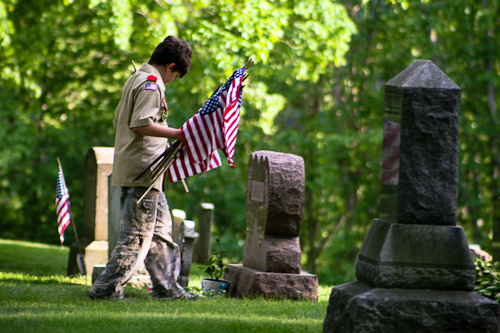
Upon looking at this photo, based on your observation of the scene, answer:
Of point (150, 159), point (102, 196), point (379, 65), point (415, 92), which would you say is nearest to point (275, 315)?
point (150, 159)

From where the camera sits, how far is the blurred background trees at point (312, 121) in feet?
43.8

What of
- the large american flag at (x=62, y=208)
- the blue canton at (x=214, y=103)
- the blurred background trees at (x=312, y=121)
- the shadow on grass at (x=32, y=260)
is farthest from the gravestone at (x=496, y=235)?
the shadow on grass at (x=32, y=260)

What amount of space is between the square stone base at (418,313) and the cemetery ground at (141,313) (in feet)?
1.94

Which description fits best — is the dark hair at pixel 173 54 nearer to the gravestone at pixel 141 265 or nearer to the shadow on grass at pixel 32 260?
the gravestone at pixel 141 265

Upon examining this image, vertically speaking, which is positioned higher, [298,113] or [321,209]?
[298,113]

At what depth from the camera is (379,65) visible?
16281 mm

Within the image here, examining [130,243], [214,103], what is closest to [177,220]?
[130,243]

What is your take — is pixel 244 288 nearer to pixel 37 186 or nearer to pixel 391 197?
pixel 391 197

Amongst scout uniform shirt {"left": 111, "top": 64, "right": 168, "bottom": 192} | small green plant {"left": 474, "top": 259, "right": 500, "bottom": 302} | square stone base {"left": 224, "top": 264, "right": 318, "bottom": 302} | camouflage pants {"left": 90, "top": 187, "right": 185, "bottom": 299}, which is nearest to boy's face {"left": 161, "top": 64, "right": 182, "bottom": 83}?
scout uniform shirt {"left": 111, "top": 64, "right": 168, "bottom": 192}

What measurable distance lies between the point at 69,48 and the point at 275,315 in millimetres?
11675

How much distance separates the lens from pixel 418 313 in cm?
365

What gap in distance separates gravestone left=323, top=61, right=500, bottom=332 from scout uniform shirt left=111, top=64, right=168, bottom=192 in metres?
1.99

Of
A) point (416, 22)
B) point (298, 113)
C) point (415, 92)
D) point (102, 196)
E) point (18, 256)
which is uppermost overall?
point (416, 22)

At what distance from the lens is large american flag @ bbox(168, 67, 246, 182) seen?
5.02m
